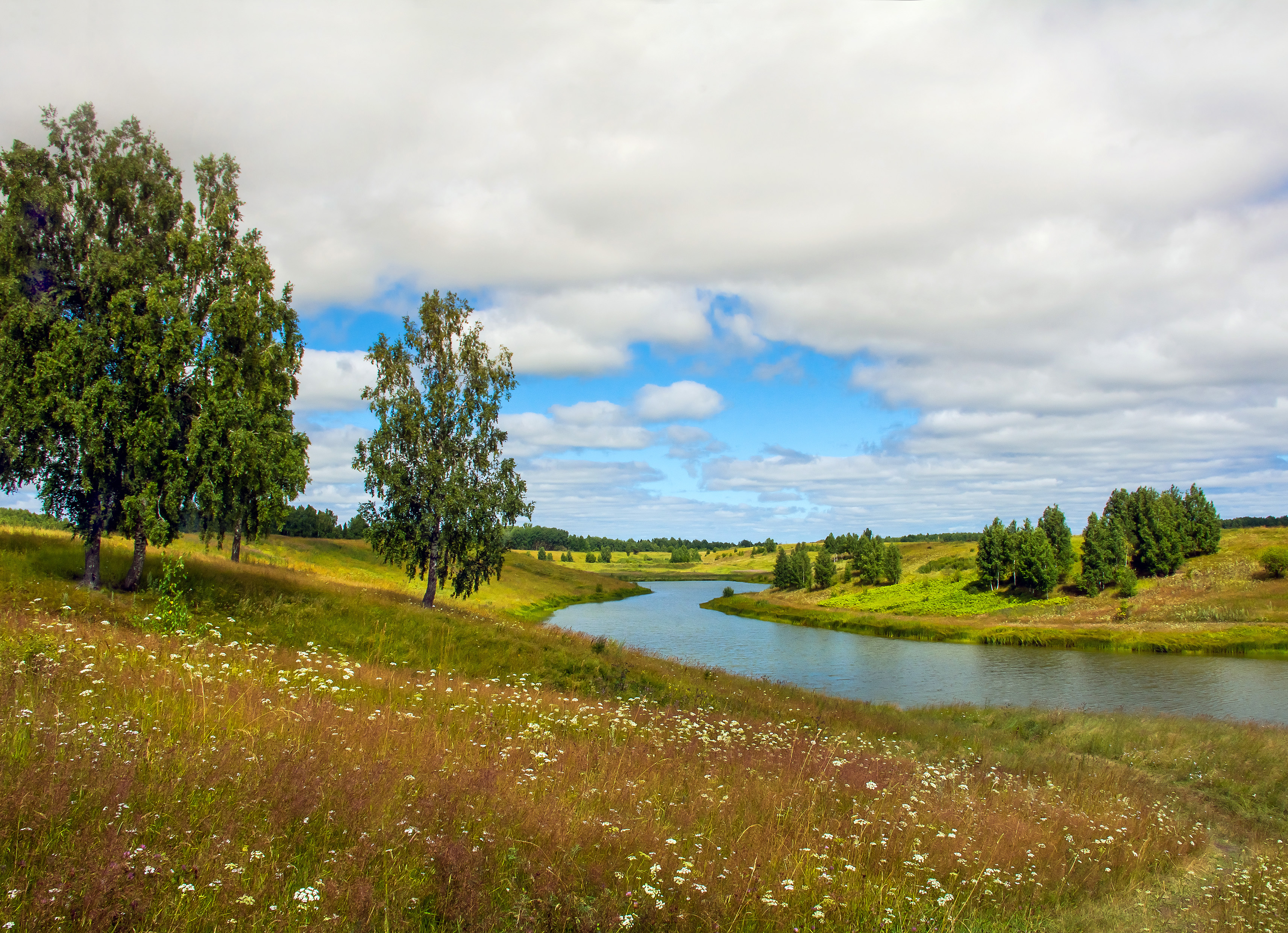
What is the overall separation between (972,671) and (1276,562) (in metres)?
56.2

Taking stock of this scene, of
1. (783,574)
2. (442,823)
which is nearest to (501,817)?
(442,823)

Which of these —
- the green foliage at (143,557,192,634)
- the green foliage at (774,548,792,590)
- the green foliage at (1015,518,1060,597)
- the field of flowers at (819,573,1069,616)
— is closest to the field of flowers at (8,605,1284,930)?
the green foliage at (143,557,192,634)

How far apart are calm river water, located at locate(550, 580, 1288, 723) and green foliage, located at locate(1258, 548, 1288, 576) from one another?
34.7 m

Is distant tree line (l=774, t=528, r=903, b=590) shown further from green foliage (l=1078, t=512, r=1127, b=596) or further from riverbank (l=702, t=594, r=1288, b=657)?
green foliage (l=1078, t=512, r=1127, b=596)

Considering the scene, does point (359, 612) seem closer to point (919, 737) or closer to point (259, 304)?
point (259, 304)

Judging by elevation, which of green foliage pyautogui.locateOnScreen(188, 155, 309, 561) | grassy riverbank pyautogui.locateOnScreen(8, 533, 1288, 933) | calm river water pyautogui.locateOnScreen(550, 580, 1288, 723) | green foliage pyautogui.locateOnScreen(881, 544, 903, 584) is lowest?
calm river water pyautogui.locateOnScreen(550, 580, 1288, 723)

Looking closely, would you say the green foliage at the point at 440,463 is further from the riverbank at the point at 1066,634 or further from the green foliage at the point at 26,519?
the riverbank at the point at 1066,634

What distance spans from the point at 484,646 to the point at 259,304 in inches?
527

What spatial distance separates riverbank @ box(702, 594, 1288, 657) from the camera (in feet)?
184

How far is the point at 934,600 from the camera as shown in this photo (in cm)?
9575

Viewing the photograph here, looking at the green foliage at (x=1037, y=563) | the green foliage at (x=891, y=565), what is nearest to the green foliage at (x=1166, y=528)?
the green foliage at (x=1037, y=563)

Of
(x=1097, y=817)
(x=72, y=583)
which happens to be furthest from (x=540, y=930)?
(x=72, y=583)

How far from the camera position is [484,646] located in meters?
22.3

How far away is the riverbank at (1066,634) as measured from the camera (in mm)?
56031
